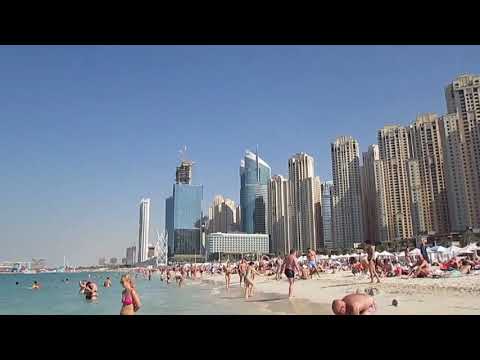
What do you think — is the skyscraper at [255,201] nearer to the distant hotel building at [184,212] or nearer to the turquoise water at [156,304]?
the distant hotel building at [184,212]

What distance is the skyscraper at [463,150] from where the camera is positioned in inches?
741

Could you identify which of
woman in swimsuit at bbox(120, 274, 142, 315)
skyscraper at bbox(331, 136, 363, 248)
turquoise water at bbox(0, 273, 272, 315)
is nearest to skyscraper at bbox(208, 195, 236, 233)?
skyscraper at bbox(331, 136, 363, 248)

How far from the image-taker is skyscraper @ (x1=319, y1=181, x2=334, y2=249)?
22.1 meters

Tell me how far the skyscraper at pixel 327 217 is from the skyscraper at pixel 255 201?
350 cm

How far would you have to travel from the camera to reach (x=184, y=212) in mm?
20688

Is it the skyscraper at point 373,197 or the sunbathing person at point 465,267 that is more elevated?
the skyscraper at point 373,197

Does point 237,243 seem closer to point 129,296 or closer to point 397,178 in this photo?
point 397,178

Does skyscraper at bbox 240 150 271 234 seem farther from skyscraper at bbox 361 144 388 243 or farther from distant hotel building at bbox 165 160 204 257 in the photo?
skyscraper at bbox 361 144 388 243

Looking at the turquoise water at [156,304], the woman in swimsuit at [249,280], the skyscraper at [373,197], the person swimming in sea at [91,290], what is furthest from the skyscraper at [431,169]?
the person swimming in sea at [91,290]

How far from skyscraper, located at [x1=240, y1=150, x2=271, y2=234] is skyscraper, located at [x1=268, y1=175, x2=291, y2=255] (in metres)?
0.40

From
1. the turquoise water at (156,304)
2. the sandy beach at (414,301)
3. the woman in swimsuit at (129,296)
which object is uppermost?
the woman in swimsuit at (129,296)

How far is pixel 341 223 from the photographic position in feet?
79.3
